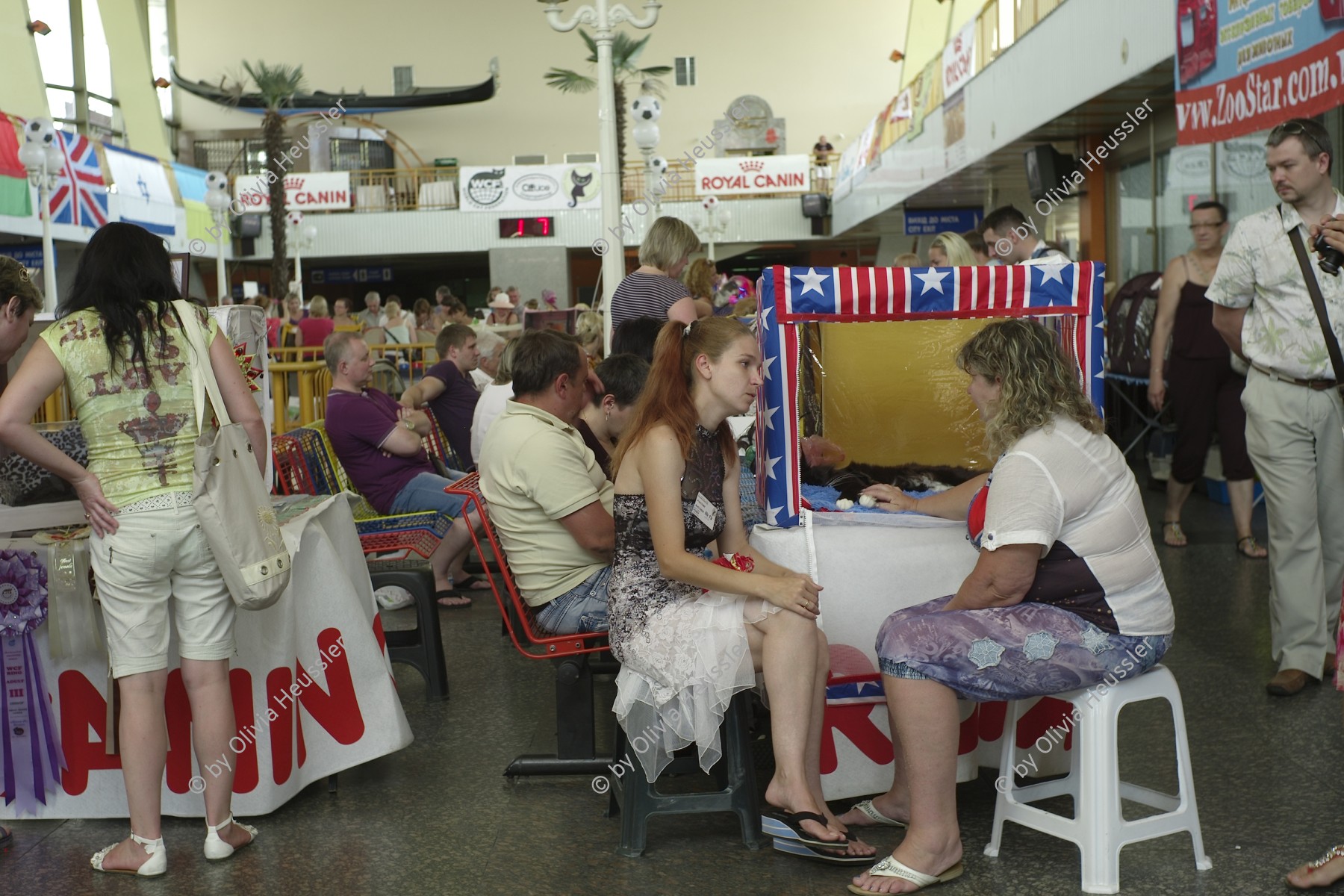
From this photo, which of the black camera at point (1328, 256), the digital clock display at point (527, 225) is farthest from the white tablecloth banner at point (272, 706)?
the digital clock display at point (527, 225)

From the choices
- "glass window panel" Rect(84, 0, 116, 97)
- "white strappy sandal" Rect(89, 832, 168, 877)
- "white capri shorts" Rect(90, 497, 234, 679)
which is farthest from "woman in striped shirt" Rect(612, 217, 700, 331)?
"glass window panel" Rect(84, 0, 116, 97)

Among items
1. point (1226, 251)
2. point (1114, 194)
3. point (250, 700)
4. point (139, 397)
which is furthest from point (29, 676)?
point (1114, 194)

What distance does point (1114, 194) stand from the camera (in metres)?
10.7

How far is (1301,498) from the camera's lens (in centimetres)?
374

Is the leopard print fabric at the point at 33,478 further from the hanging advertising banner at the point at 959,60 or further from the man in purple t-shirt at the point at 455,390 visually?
the hanging advertising banner at the point at 959,60

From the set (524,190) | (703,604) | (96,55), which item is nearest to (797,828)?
(703,604)

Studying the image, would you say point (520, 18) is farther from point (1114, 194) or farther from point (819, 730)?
point (819, 730)

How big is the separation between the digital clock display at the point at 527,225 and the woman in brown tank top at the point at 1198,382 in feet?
68.7

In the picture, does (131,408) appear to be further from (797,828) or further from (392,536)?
(392,536)

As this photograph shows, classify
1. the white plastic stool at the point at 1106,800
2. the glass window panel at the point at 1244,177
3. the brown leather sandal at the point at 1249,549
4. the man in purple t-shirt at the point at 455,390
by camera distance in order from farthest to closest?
1. the glass window panel at the point at 1244,177
2. the man in purple t-shirt at the point at 455,390
3. the brown leather sandal at the point at 1249,549
4. the white plastic stool at the point at 1106,800

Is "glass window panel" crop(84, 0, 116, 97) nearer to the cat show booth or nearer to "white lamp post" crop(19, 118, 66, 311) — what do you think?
"white lamp post" crop(19, 118, 66, 311)

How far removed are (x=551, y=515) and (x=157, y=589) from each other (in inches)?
36.6

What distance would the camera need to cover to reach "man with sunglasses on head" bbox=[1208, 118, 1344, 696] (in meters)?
3.58

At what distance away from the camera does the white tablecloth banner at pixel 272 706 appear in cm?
307
